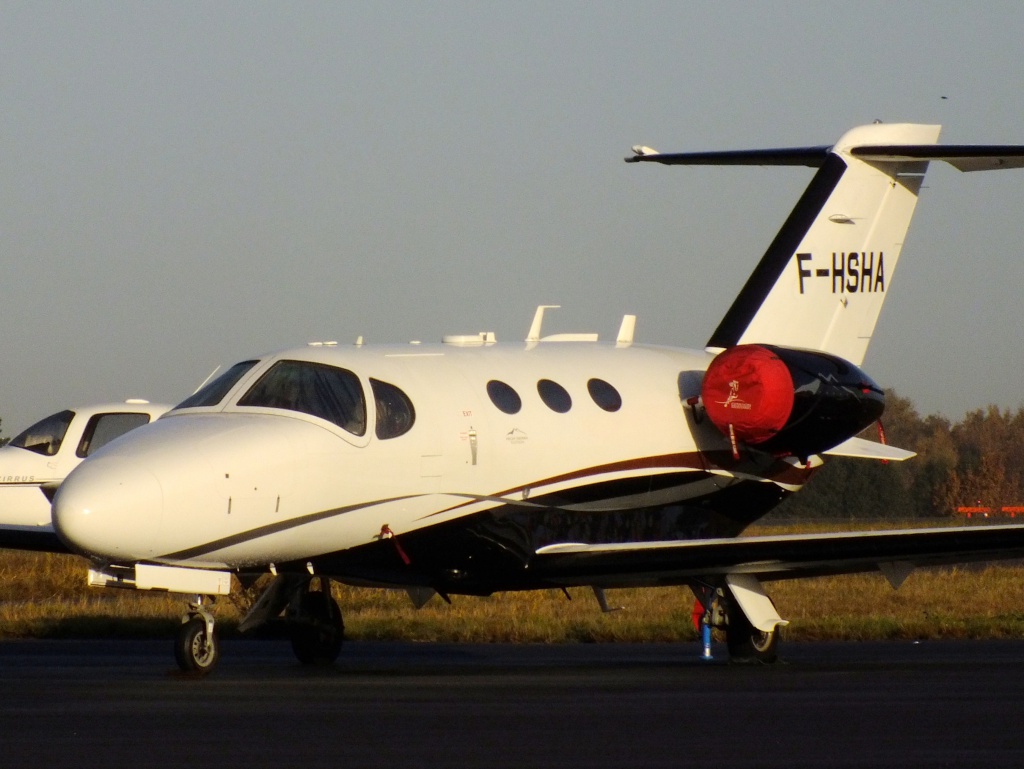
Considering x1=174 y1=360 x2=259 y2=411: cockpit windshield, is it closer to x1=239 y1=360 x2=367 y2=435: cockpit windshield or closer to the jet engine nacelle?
x1=239 y1=360 x2=367 y2=435: cockpit windshield

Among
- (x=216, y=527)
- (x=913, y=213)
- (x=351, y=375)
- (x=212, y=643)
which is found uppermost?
(x=913, y=213)

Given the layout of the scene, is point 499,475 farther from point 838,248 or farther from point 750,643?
point 838,248

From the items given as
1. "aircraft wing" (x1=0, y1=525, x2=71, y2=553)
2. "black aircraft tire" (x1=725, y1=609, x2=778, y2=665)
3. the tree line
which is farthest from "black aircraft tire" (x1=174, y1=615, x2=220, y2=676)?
the tree line

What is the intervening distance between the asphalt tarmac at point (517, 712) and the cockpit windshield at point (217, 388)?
2.24 metres

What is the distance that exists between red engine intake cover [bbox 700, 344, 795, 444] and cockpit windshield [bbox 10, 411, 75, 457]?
42.9 ft

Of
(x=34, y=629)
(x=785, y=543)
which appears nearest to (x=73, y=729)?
(x=785, y=543)

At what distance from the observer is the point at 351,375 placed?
1519 centimetres

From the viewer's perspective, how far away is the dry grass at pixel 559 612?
21.1 m

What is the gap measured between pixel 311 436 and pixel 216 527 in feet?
3.87

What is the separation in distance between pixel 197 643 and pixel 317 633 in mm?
2609

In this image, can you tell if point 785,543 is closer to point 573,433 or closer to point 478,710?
point 573,433

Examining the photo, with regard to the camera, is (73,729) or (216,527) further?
(216,527)

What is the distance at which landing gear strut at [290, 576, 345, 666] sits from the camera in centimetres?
1636

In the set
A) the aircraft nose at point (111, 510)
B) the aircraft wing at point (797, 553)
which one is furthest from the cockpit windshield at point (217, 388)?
the aircraft wing at point (797, 553)
